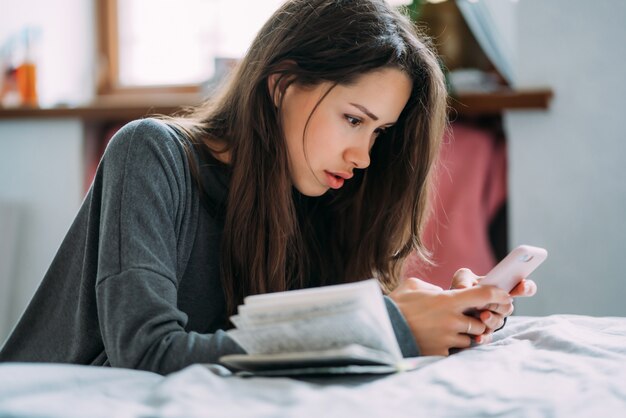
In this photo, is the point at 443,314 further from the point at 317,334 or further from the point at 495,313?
the point at 317,334

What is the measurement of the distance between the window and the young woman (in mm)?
1318

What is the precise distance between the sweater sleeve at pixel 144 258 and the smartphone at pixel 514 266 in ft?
1.20

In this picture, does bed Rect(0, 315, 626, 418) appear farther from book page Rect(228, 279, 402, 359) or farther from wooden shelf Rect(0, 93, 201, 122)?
wooden shelf Rect(0, 93, 201, 122)

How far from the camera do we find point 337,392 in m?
0.72

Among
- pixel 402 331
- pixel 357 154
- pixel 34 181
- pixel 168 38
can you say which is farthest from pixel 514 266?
pixel 168 38

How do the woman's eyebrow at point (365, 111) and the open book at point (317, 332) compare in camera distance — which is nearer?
the open book at point (317, 332)

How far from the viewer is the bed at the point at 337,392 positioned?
2.15ft

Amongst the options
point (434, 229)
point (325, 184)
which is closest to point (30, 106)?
point (434, 229)

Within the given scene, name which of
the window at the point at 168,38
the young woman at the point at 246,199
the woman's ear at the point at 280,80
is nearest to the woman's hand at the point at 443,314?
the young woman at the point at 246,199

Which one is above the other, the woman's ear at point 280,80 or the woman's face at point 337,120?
the woman's ear at point 280,80

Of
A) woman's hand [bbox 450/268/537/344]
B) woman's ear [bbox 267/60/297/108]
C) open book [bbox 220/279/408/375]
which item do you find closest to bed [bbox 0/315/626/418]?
open book [bbox 220/279/408/375]

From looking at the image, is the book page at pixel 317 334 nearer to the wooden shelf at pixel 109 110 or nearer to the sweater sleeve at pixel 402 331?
the sweater sleeve at pixel 402 331

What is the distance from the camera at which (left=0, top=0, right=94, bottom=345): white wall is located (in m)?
2.42

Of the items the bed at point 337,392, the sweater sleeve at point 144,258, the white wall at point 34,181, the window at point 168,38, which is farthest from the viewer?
the window at point 168,38
